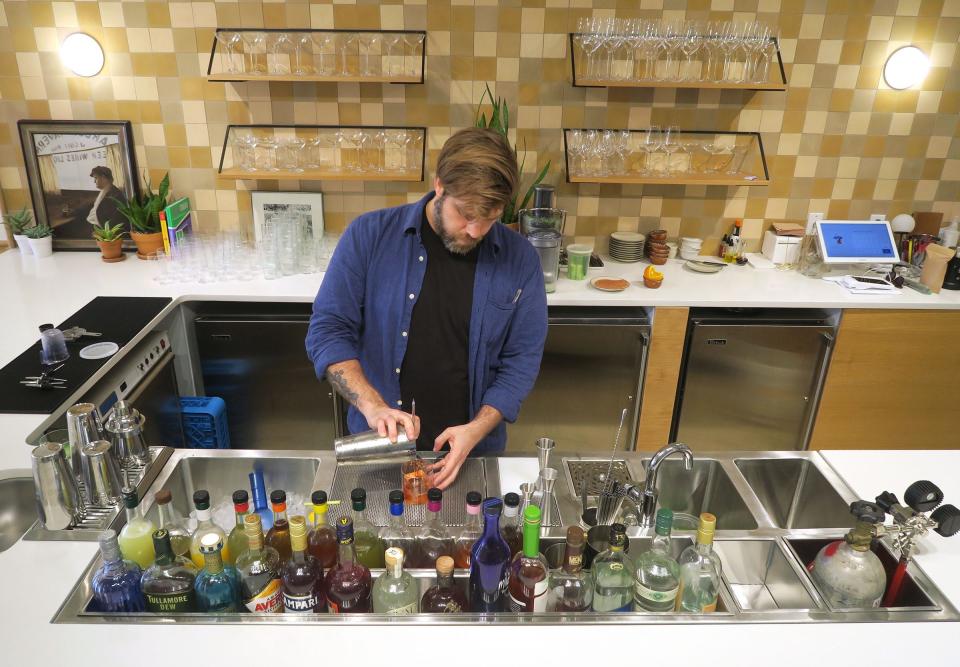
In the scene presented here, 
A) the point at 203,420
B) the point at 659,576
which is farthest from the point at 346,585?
the point at 203,420

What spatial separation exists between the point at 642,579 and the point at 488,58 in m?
2.80

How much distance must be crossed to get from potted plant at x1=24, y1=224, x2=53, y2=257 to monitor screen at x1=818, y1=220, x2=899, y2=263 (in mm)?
3891

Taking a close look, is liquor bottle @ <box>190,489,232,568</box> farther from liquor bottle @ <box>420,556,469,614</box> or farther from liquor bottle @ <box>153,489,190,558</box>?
liquor bottle @ <box>420,556,469,614</box>

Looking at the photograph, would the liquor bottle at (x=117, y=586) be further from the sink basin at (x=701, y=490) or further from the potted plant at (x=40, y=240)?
the potted plant at (x=40, y=240)

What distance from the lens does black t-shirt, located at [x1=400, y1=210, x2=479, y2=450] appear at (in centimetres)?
213

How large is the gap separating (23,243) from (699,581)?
3.66 meters

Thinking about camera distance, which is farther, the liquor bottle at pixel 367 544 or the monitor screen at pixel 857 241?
the monitor screen at pixel 857 241

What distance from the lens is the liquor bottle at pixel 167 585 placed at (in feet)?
4.37

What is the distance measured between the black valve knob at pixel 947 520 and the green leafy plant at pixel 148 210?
3.45 m

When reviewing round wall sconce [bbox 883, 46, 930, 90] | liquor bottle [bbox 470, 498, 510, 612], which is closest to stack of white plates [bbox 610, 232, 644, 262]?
round wall sconce [bbox 883, 46, 930, 90]

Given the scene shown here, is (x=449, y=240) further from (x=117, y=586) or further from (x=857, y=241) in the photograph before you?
(x=857, y=241)

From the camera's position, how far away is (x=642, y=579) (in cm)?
141

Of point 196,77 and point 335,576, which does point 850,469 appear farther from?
point 196,77

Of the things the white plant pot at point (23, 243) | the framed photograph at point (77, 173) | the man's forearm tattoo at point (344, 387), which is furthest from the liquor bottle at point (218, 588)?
the white plant pot at point (23, 243)
